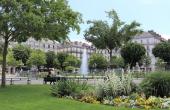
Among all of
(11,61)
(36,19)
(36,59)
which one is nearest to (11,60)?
(11,61)

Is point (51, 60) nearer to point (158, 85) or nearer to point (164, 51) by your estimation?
point (164, 51)

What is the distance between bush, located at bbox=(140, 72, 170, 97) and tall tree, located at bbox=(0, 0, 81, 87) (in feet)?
37.0

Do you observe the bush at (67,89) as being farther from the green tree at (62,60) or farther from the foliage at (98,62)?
the foliage at (98,62)

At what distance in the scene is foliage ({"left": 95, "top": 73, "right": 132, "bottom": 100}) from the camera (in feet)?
66.4

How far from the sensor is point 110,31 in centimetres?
5412

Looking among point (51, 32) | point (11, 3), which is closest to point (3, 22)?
point (11, 3)

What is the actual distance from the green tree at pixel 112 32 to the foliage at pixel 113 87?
110ft

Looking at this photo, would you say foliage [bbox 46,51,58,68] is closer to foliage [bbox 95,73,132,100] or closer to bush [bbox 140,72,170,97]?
foliage [bbox 95,73,132,100]

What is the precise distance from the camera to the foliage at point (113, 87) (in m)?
20.2

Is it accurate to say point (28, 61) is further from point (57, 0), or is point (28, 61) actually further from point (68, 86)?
point (68, 86)

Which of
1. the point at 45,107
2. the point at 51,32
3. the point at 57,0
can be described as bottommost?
the point at 45,107

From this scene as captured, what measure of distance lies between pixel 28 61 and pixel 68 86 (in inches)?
3144

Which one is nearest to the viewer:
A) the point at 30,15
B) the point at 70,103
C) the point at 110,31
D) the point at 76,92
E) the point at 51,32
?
the point at 70,103

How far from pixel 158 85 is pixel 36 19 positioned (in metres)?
11.9
